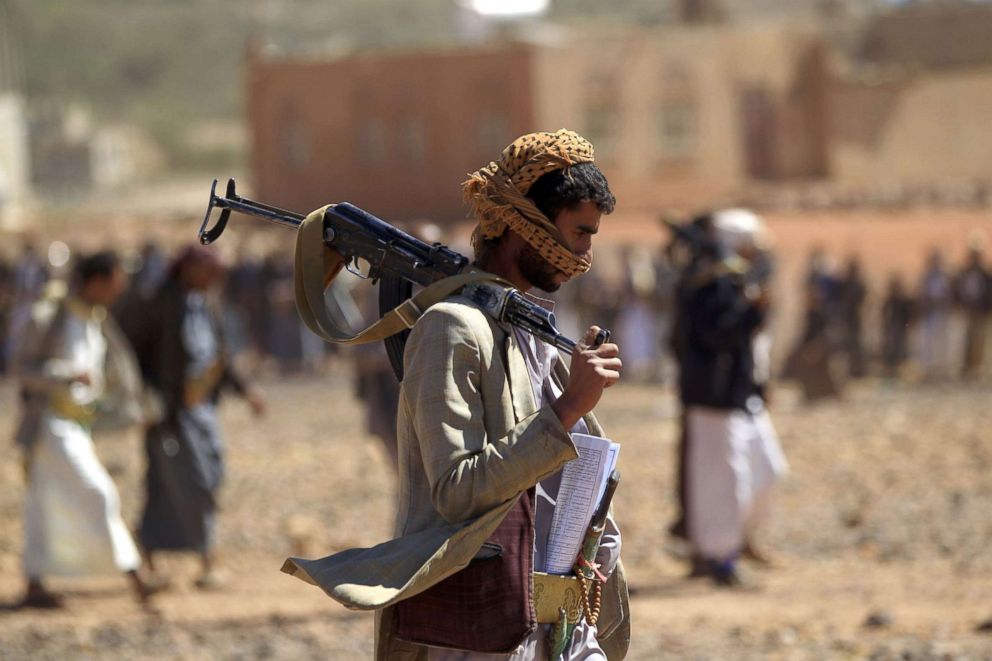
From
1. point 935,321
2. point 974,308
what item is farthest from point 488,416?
point 935,321

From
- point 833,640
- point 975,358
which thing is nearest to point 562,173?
point 833,640

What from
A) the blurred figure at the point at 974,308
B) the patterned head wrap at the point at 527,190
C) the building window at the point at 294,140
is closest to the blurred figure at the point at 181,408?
the patterned head wrap at the point at 527,190

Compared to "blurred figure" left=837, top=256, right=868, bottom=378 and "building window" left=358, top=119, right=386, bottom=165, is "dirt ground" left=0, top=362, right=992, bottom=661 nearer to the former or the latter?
"blurred figure" left=837, top=256, right=868, bottom=378

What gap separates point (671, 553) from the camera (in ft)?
33.9

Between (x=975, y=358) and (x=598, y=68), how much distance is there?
1791 centimetres

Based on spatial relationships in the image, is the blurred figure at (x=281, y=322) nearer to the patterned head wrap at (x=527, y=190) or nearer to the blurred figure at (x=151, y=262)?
the blurred figure at (x=151, y=262)

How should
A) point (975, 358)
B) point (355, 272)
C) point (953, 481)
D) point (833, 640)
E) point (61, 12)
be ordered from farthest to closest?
point (61, 12), point (975, 358), point (953, 481), point (833, 640), point (355, 272)

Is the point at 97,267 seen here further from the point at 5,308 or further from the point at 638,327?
the point at 5,308

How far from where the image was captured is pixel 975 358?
22.0m

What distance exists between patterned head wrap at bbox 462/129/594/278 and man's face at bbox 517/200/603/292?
0.06 ft

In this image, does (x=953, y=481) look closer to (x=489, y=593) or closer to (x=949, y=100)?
(x=489, y=593)

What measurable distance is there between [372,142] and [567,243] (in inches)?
1484

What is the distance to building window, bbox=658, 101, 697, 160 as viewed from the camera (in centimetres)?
3878

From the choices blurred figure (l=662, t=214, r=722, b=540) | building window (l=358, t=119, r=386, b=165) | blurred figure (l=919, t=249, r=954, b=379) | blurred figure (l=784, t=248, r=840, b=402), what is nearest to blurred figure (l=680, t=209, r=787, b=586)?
blurred figure (l=662, t=214, r=722, b=540)
